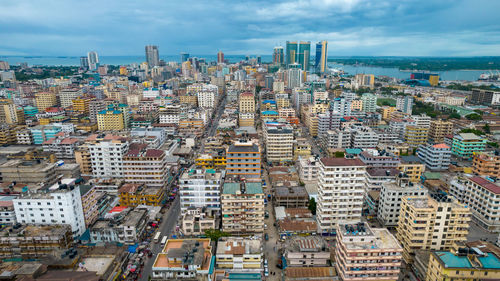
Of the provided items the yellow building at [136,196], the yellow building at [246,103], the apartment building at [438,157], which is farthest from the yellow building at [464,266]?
the yellow building at [246,103]

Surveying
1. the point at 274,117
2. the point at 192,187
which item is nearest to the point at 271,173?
the point at 192,187

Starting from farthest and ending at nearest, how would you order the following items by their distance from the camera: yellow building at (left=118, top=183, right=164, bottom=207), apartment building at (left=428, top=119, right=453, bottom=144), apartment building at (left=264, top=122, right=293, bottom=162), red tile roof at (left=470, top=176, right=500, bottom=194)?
1. apartment building at (left=428, top=119, right=453, bottom=144)
2. apartment building at (left=264, top=122, right=293, bottom=162)
3. yellow building at (left=118, top=183, right=164, bottom=207)
4. red tile roof at (left=470, top=176, right=500, bottom=194)

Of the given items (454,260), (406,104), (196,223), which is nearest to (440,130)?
(406,104)

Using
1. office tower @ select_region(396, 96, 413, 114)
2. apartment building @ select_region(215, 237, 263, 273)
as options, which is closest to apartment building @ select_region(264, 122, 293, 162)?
apartment building @ select_region(215, 237, 263, 273)

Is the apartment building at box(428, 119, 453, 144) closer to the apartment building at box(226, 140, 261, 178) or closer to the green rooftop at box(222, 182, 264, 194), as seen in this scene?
the apartment building at box(226, 140, 261, 178)

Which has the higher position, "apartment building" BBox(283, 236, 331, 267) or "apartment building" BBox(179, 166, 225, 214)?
"apartment building" BBox(179, 166, 225, 214)

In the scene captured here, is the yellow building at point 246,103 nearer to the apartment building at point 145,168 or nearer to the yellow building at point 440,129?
the yellow building at point 440,129

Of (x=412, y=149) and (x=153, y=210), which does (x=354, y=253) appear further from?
(x=412, y=149)

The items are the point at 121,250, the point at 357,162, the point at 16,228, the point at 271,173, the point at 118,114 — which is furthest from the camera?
the point at 118,114
